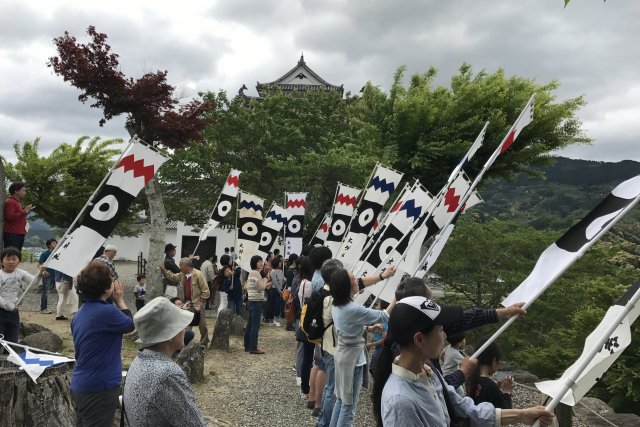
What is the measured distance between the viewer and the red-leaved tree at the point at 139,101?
415 inches

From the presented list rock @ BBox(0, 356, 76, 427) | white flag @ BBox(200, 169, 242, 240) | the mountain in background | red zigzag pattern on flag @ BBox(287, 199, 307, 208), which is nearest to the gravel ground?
rock @ BBox(0, 356, 76, 427)

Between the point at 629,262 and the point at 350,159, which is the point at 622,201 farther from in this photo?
the point at 350,159

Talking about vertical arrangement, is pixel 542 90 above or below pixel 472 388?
above

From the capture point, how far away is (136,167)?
229 inches

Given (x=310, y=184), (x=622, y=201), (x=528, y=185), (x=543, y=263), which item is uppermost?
(x=528, y=185)

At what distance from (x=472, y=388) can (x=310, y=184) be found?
14452mm

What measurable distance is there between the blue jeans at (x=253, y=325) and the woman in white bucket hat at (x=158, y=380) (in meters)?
6.14

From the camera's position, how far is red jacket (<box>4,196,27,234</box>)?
888 cm

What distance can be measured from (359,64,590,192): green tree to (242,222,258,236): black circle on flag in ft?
19.1

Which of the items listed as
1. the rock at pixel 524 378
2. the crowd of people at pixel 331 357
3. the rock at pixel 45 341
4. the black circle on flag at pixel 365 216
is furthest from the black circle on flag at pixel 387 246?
the rock at pixel 45 341

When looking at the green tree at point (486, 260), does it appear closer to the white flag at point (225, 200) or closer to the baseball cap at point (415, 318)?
the white flag at point (225, 200)

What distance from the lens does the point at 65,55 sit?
10508 mm

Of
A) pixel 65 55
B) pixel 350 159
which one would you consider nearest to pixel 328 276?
pixel 65 55

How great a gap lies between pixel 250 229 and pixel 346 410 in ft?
22.9
